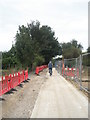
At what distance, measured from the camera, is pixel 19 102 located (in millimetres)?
8359

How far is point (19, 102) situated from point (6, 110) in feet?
4.66

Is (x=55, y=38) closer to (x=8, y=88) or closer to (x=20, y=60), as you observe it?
(x=20, y=60)

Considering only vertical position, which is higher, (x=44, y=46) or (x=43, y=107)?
(x=44, y=46)

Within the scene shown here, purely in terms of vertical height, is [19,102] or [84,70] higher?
[84,70]

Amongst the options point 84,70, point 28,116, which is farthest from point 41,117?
point 84,70

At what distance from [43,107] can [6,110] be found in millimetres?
1295

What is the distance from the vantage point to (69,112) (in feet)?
21.1

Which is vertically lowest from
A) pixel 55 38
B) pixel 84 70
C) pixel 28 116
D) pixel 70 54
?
pixel 28 116

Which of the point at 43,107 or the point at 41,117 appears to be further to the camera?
the point at 43,107

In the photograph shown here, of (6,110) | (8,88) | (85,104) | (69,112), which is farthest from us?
(8,88)

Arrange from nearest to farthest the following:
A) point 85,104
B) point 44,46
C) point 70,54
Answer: point 85,104 < point 44,46 < point 70,54

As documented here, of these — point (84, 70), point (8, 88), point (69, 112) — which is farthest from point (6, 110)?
point (84, 70)

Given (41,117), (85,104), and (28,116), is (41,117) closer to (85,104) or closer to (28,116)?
(28,116)

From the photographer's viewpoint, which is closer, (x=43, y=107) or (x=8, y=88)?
(x=43, y=107)
